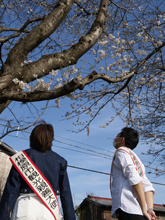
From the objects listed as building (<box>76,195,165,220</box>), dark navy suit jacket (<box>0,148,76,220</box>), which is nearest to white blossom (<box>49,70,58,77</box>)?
dark navy suit jacket (<box>0,148,76,220</box>)

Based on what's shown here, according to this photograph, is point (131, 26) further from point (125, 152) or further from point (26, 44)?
point (125, 152)

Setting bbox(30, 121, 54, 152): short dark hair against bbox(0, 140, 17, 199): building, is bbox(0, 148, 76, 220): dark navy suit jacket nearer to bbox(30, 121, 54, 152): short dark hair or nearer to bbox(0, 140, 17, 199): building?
bbox(30, 121, 54, 152): short dark hair

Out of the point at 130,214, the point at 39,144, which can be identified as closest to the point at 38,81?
the point at 39,144

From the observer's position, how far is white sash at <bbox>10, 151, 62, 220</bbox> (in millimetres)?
1784

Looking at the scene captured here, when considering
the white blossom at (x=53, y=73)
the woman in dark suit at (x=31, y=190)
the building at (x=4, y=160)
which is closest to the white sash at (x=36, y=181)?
the woman in dark suit at (x=31, y=190)

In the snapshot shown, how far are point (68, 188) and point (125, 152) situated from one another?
2.12 ft

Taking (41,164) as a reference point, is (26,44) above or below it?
above

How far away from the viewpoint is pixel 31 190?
1.79m

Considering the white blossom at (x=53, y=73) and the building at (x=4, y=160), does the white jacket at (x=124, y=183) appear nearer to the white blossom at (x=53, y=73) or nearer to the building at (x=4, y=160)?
the white blossom at (x=53, y=73)

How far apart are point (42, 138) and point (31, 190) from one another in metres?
0.45

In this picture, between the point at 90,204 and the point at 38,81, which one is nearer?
the point at 38,81

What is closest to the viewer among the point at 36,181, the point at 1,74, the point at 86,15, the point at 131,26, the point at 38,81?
the point at 36,181

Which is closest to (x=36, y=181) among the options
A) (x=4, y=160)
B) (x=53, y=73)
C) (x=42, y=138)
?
(x=42, y=138)

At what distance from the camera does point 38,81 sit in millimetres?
3057
